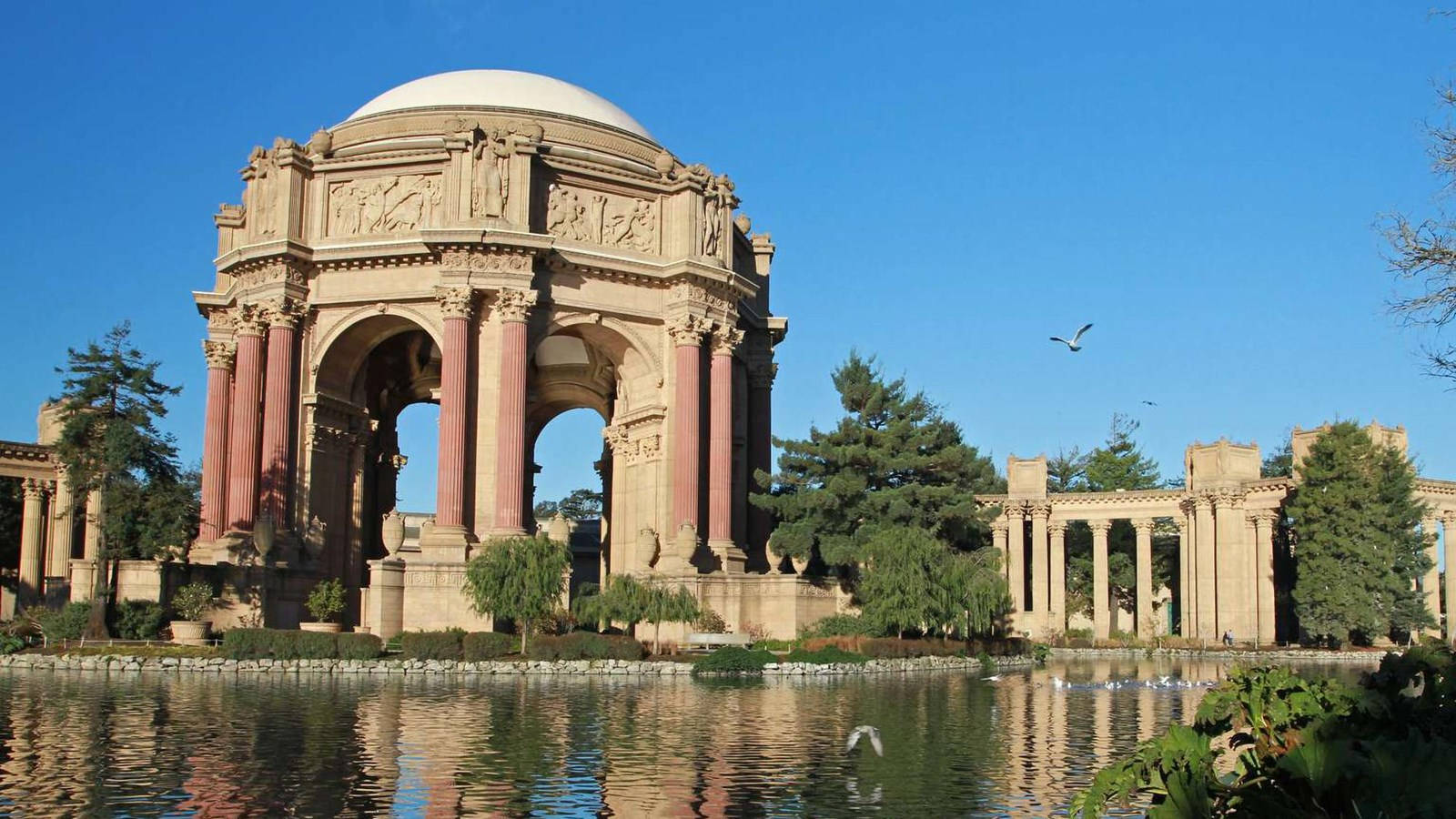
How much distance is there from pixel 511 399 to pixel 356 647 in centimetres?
1299

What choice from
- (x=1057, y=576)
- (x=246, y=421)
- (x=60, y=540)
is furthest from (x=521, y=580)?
(x=1057, y=576)

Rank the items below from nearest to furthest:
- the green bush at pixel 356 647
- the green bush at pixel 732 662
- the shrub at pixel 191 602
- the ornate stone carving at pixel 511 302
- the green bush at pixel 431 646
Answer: the green bush at pixel 732 662 → the green bush at pixel 431 646 → the green bush at pixel 356 647 → the shrub at pixel 191 602 → the ornate stone carving at pixel 511 302

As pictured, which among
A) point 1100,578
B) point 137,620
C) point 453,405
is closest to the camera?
point 137,620

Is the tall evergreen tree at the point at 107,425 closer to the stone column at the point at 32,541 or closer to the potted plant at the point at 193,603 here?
the potted plant at the point at 193,603

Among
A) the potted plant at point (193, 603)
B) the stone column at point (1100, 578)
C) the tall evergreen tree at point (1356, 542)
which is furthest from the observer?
the stone column at point (1100, 578)

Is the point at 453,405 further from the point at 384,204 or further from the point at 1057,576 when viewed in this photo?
the point at 1057,576

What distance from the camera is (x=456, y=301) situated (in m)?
45.9

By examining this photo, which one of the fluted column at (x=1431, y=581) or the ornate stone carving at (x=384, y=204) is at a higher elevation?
the ornate stone carving at (x=384, y=204)

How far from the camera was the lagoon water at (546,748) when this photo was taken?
1389cm

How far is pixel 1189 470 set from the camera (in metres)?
64.6

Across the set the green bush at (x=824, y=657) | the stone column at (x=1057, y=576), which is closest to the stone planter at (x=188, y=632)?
the green bush at (x=824, y=657)

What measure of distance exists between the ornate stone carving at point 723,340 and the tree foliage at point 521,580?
13789 millimetres

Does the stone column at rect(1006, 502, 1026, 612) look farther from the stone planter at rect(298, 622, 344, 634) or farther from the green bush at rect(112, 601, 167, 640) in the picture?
the green bush at rect(112, 601, 167, 640)

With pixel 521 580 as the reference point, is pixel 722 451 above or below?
above
